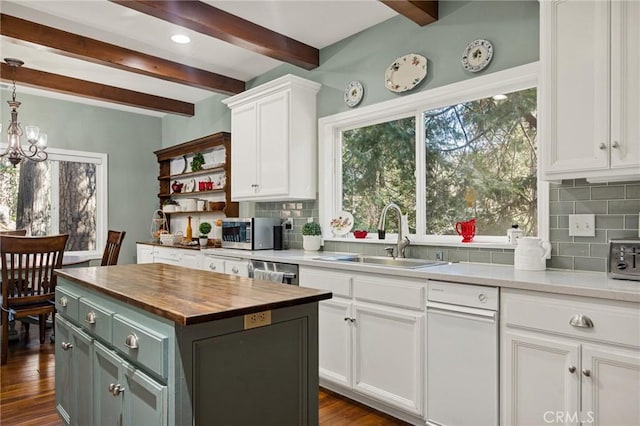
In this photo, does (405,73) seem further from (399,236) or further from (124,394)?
(124,394)

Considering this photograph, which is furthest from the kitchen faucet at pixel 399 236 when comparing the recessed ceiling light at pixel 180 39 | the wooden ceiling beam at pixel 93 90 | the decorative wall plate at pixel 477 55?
the wooden ceiling beam at pixel 93 90

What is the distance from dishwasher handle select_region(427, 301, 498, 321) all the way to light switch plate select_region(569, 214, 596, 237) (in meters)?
0.70

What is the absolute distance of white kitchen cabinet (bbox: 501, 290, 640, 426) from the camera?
1.63 metres

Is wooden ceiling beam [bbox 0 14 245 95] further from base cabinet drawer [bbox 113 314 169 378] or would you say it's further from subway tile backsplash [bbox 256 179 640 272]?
subway tile backsplash [bbox 256 179 640 272]

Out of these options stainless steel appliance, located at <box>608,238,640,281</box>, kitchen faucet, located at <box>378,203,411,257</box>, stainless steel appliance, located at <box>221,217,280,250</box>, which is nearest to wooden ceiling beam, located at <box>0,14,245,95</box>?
stainless steel appliance, located at <box>221,217,280,250</box>

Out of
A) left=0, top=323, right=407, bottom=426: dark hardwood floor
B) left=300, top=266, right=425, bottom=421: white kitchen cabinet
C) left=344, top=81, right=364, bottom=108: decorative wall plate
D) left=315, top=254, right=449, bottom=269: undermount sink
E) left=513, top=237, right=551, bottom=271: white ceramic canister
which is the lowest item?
left=0, top=323, right=407, bottom=426: dark hardwood floor

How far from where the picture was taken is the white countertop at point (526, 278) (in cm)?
169

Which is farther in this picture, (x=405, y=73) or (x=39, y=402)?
(x=405, y=73)

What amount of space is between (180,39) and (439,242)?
276 centimetres

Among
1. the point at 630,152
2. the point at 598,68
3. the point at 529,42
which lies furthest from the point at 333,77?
the point at 630,152

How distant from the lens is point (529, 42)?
2451mm

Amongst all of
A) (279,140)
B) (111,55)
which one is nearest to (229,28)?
(279,140)

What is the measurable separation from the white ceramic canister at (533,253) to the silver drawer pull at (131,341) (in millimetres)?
1959

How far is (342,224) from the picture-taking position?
11.8 ft
